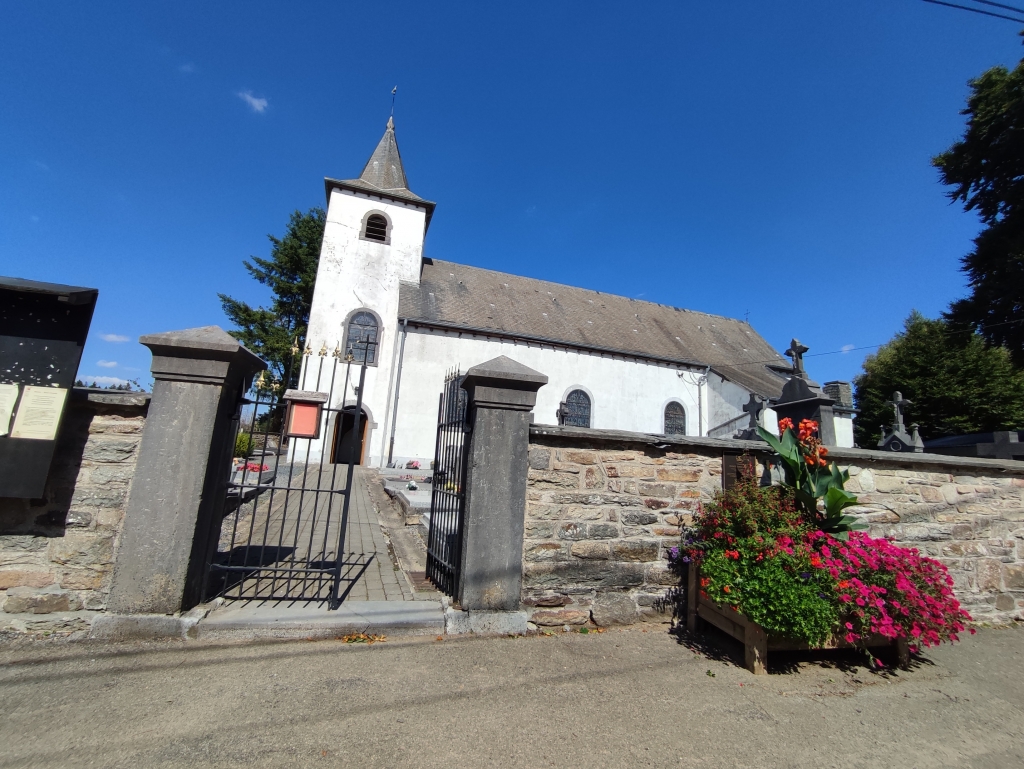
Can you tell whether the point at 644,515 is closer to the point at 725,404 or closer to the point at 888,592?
the point at 888,592

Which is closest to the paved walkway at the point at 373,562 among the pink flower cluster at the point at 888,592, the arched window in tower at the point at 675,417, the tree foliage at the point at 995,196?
the pink flower cluster at the point at 888,592

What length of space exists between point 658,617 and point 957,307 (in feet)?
61.1

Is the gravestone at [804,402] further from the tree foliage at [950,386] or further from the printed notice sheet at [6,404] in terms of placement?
the tree foliage at [950,386]

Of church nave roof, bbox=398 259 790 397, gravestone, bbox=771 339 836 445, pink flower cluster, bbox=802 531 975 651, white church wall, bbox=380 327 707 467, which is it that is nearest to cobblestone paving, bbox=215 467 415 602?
pink flower cluster, bbox=802 531 975 651

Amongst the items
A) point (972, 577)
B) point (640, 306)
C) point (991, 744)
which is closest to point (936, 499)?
point (972, 577)

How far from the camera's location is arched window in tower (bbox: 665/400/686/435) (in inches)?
757

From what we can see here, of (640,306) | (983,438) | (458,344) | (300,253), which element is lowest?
(983,438)

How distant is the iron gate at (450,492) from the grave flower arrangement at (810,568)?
1.96 metres

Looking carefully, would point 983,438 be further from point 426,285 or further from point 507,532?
Answer: point 426,285

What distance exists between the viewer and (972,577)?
472 centimetres

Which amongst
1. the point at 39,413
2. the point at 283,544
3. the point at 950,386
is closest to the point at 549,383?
the point at 283,544

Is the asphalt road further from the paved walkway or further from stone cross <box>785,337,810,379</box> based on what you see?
stone cross <box>785,337,810,379</box>

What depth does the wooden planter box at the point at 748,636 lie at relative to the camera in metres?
3.20

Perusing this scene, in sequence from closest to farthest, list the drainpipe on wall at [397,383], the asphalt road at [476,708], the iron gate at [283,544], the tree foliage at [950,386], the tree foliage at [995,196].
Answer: the asphalt road at [476,708] < the iron gate at [283,544] < the tree foliage at [995,196] < the drainpipe on wall at [397,383] < the tree foliage at [950,386]
